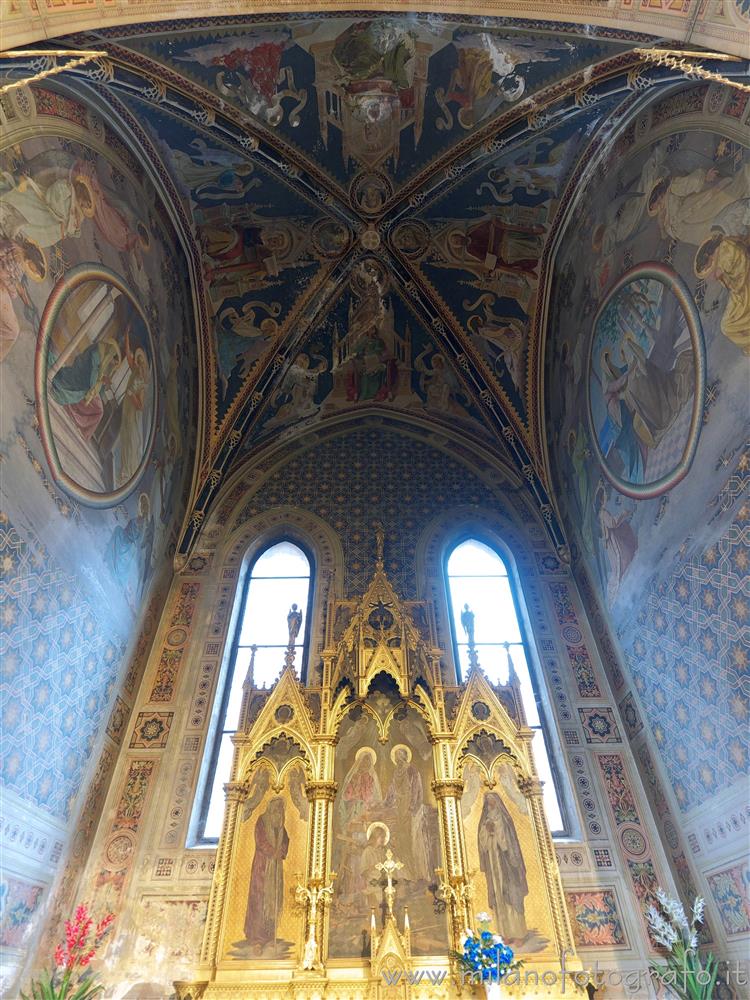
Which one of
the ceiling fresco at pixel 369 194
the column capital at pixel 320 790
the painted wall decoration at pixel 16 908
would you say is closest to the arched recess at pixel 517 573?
the ceiling fresco at pixel 369 194

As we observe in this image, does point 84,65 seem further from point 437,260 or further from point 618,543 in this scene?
point 618,543

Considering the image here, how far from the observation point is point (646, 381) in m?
8.35

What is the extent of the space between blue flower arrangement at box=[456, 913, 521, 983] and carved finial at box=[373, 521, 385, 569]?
17.0 ft

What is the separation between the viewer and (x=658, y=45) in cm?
716

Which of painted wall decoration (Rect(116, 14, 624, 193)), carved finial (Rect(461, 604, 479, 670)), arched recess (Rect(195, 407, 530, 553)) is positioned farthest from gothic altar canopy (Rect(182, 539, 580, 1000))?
painted wall decoration (Rect(116, 14, 624, 193))

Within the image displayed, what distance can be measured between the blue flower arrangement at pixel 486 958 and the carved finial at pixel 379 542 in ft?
17.0

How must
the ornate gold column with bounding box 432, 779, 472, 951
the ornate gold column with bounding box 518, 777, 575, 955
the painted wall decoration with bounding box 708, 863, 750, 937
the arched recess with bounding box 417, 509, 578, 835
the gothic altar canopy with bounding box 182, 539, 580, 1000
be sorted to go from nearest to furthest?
the painted wall decoration with bounding box 708, 863, 750, 937 → the gothic altar canopy with bounding box 182, 539, 580, 1000 → the ornate gold column with bounding box 518, 777, 575, 955 → the ornate gold column with bounding box 432, 779, 472, 951 → the arched recess with bounding box 417, 509, 578, 835

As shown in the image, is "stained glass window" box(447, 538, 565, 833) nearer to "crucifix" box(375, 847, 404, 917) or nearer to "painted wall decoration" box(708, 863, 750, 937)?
"painted wall decoration" box(708, 863, 750, 937)

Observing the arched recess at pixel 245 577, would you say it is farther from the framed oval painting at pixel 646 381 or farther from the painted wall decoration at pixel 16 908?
the framed oval painting at pixel 646 381

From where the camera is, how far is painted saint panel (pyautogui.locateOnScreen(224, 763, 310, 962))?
22.1ft

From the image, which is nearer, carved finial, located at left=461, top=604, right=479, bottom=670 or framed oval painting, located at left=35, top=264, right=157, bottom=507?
framed oval painting, located at left=35, top=264, right=157, bottom=507

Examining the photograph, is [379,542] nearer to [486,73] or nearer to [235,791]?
[235,791]

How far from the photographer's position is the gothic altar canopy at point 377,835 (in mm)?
6551

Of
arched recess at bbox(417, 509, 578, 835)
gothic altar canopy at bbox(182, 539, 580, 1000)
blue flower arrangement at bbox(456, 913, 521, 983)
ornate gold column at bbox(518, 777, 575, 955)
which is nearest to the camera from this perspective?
blue flower arrangement at bbox(456, 913, 521, 983)
